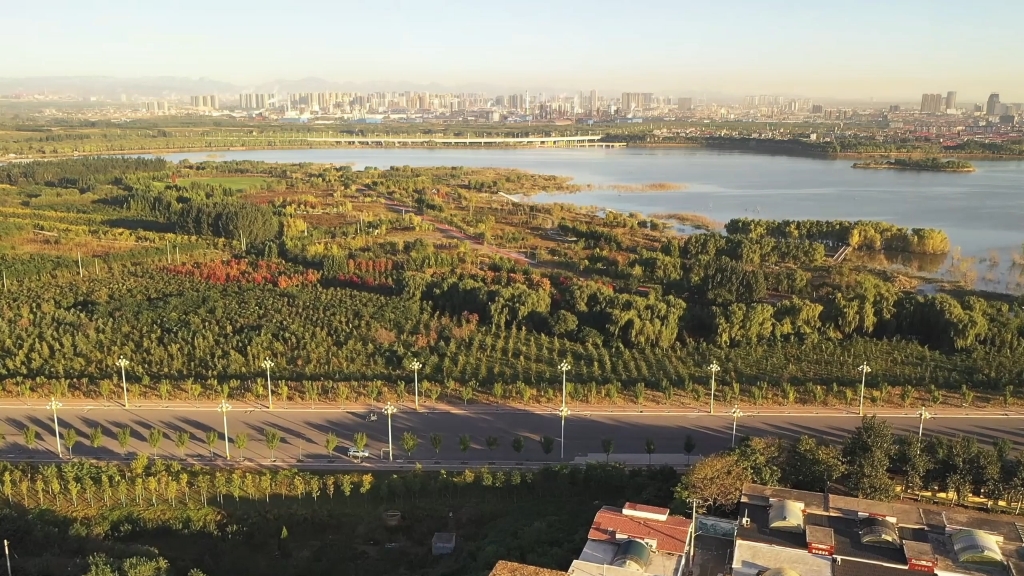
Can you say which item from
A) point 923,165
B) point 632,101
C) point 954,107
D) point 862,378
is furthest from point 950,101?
point 862,378

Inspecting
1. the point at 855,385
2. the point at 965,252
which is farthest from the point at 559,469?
the point at 965,252

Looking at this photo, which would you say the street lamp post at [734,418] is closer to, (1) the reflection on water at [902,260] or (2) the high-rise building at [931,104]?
(1) the reflection on water at [902,260]

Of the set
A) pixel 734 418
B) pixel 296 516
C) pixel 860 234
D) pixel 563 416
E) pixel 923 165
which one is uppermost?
pixel 923 165

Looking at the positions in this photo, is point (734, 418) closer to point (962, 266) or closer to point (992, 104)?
point (962, 266)

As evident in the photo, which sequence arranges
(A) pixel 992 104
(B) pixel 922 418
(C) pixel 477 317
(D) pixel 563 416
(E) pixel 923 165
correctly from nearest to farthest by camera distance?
(B) pixel 922 418 < (D) pixel 563 416 < (C) pixel 477 317 < (E) pixel 923 165 < (A) pixel 992 104

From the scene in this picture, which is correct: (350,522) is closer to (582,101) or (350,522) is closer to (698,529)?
(698,529)

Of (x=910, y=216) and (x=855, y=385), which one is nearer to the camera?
(x=855, y=385)
